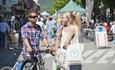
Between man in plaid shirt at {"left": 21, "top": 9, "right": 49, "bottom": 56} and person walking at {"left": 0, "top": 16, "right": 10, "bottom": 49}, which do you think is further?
person walking at {"left": 0, "top": 16, "right": 10, "bottom": 49}

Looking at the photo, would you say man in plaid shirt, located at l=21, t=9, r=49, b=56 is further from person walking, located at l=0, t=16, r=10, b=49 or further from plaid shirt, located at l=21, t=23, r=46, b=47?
person walking, located at l=0, t=16, r=10, b=49

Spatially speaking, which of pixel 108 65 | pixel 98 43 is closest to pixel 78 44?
pixel 108 65

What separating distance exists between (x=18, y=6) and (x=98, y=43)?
38.4 metres

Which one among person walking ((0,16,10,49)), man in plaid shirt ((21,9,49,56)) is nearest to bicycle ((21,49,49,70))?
man in plaid shirt ((21,9,49,56))

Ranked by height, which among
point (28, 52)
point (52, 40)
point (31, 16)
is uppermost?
point (31, 16)

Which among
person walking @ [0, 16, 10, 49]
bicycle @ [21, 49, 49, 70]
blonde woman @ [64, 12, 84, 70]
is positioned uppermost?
blonde woman @ [64, 12, 84, 70]

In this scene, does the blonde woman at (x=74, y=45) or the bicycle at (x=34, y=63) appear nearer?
the blonde woman at (x=74, y=45)

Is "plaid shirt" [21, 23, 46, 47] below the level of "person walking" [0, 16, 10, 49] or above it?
above

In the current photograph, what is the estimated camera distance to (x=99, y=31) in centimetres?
2462

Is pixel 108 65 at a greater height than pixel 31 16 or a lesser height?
lesser

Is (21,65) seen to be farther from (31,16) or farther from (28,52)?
(31,16)

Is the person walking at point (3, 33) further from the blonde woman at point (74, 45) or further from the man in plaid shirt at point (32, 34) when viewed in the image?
the blonde woman at point (74, 45)

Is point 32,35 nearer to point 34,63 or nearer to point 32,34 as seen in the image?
point 32,34

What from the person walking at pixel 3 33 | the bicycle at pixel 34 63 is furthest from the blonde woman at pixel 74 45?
the person walking at pixel 3 33
